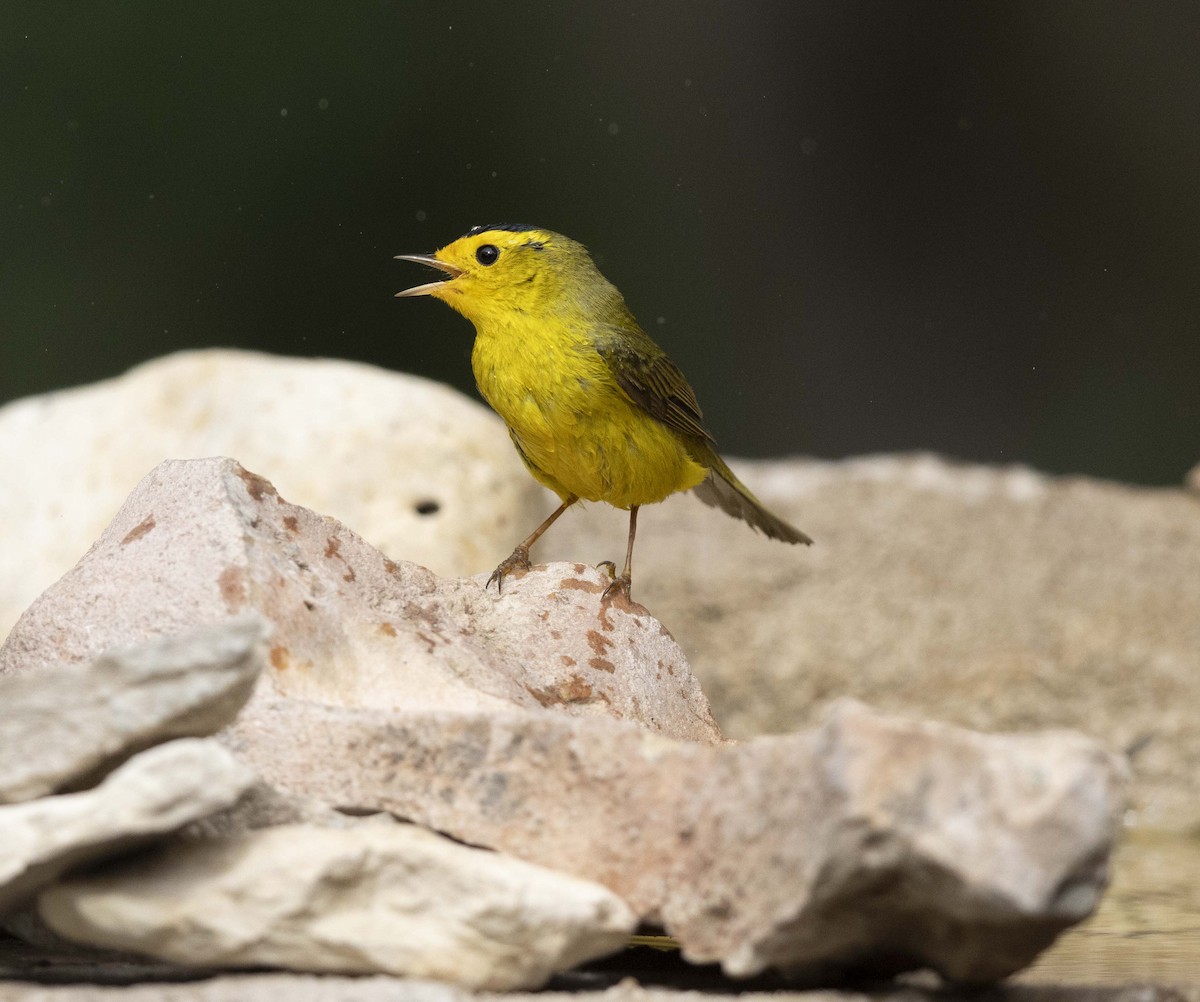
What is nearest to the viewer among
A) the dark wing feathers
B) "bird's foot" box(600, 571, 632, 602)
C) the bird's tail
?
"bird's foot" box(600, 571, 632, 602)

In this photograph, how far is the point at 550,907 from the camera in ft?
8.44

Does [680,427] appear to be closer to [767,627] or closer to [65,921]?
[65,921]

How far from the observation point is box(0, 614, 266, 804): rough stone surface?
258 cm

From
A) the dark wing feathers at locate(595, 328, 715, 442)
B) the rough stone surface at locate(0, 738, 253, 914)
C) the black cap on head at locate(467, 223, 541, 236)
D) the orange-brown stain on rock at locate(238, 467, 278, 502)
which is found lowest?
the rough stone surface at locate(0, 738, 253, 914)

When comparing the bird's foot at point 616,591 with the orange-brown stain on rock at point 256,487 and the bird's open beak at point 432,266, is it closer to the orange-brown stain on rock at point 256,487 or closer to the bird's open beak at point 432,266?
the orange-brown stain on rock at point 256,487

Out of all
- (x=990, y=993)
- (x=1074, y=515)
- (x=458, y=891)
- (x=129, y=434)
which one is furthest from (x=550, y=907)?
(x=1074, y=515)

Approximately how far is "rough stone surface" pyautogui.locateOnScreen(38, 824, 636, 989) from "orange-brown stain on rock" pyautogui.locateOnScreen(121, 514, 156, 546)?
95cm

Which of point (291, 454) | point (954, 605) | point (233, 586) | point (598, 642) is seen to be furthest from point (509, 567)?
point (954, 605)

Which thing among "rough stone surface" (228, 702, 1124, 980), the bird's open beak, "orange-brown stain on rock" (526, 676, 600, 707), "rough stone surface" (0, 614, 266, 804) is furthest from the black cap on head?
"rough stone surface" (0, 614, 266, 804)

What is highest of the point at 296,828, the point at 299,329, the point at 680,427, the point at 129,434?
the point at 299,329

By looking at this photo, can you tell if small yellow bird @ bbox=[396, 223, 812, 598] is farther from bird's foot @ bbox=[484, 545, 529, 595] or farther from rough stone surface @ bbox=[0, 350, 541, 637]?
rough stone surface @ bbox=[0, 350, 541, 637]

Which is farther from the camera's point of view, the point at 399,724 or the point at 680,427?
the point at 680,427

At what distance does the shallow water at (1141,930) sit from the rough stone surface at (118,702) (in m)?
1.61

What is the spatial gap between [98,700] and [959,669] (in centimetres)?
525
